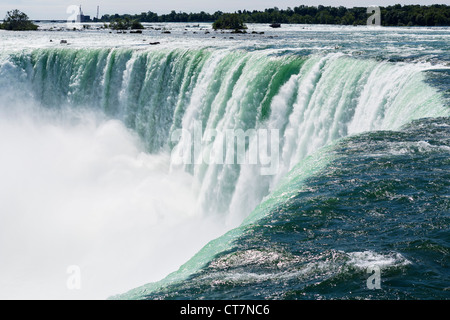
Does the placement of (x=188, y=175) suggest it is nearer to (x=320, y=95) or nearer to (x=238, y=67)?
(x=238, y=67)

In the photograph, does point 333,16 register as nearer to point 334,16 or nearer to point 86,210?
point 334,16

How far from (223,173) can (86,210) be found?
16.9 ft

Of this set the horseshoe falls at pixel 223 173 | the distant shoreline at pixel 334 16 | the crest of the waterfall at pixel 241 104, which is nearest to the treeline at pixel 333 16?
the distant shoreline at pixel 334 16

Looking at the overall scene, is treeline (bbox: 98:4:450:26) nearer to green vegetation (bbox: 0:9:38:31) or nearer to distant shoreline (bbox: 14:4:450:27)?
distant shoreline (bbox: 14:4:450:27)

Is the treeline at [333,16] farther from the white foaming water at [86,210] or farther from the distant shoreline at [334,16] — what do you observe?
the white foaming water at [86,210]

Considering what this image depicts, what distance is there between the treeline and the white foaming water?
50010 mm

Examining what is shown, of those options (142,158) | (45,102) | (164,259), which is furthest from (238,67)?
(45,102)

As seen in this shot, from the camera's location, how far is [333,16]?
94.2 meters

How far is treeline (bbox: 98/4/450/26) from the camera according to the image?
6462cm

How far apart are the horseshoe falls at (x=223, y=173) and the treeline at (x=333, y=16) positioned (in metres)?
44.5

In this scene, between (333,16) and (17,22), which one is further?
(333,16)

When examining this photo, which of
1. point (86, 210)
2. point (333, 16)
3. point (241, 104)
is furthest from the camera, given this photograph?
point (333, 16)

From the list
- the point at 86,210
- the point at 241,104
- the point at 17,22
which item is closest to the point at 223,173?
the point at 241,104

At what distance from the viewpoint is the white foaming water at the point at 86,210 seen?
603 inches
